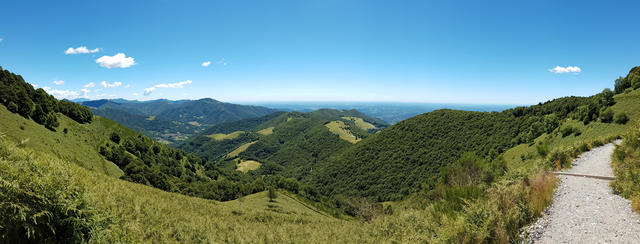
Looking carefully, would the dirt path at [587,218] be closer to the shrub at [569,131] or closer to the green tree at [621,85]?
the shrub at [569,131]

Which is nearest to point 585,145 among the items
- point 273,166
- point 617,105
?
point 617,105

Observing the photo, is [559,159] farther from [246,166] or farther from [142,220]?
[246,166]

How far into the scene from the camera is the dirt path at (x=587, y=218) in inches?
242

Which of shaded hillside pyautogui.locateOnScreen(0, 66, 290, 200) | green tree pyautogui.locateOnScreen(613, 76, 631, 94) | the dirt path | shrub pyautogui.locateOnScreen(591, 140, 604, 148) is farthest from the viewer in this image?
green tree pyautogui.locateOnScreen(613, 76, 631, 94)

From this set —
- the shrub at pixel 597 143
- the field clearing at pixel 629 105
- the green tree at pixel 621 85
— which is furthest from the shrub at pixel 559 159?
the green tree at pixel 621 85

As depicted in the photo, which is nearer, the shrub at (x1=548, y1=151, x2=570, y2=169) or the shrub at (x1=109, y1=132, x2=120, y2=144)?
the shrub at (x1=548, y1=151, x2=570, y2=169)

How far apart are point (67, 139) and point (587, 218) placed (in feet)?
202

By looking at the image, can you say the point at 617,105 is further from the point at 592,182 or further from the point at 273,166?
the point at 273,166

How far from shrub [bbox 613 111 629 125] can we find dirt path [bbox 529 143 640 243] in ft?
97.0

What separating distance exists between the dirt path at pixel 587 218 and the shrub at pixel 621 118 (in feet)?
97.0

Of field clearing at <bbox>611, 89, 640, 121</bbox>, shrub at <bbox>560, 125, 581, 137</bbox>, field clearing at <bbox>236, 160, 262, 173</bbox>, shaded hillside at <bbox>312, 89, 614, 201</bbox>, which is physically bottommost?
field clearing at <bbox>236, 160, 262, 173</bbox>

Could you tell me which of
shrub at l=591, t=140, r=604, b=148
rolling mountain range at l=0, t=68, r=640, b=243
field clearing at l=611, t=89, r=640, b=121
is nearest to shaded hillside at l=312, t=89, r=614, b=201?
rolling mountain range at l=0, t=68, r=640, b=243

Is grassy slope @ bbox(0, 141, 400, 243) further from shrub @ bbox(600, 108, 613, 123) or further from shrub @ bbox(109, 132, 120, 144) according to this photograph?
shrub @ bbox(109, 132, 120, 144)

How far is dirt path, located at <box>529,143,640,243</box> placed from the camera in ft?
20.2
